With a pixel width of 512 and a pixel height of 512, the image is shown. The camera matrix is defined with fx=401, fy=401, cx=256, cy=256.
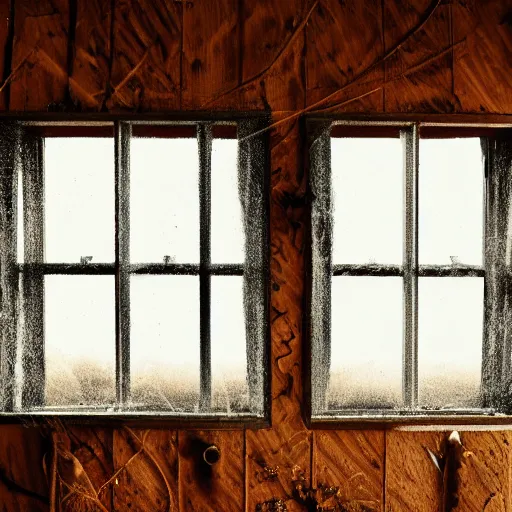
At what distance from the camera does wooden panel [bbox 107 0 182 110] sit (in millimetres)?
1210

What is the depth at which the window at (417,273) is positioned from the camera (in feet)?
4.03

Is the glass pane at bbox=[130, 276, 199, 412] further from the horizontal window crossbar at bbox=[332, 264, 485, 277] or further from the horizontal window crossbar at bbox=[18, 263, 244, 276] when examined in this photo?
the horizontal window crossbar at bbox=[332, 264, 485, 277]

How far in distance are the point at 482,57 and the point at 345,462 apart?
1298 mm

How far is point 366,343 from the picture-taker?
4.07ft

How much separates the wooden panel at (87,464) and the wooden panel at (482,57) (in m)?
1.49

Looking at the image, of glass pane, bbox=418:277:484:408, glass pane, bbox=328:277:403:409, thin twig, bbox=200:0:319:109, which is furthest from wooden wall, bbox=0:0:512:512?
glass pane, bbox=418:277:484:408

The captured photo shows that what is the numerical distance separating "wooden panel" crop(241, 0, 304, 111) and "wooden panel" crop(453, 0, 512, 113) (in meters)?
0.47

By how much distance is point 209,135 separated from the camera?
1226 mm

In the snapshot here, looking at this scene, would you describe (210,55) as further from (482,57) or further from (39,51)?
(482,57)

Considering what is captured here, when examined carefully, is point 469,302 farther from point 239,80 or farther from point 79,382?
point 79,382

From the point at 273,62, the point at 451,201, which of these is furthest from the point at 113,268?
the point at 451,201

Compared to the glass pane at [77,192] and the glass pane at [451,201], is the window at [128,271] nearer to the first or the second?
the glass pane at [77,192]

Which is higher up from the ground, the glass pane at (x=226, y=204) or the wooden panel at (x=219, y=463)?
the glass pane at (x=226, y=204)

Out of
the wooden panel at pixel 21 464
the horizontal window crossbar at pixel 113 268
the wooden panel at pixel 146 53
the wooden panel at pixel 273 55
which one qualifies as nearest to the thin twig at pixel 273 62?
the wooden panel at pixel 273 55
